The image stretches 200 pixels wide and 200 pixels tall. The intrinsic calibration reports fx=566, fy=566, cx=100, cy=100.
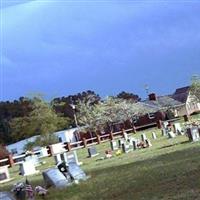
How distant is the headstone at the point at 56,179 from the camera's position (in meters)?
16.3

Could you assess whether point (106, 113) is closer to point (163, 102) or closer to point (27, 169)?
point (163, 102)

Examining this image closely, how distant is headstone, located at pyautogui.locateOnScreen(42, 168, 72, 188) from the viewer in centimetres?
1630

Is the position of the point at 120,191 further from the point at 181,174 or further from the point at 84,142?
the point at 84,142

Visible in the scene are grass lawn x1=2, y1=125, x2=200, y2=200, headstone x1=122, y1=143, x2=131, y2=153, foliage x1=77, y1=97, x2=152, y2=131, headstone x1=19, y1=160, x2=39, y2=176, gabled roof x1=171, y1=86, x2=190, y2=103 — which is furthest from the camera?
gabled roof x1=171, y1=86, x2=190, y2=103

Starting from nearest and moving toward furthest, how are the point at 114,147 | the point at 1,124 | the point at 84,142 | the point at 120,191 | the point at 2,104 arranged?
1. the point at 120,191
2. the point at 114,147
3. the point at 84,142
4. the point at 1,124
5. the point at 2,104

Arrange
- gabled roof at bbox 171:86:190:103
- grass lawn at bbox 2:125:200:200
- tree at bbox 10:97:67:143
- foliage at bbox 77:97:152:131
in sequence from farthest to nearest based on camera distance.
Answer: gabled roof at bbox 171:86:190:103 → foliage at bbox 77:97:152:131 → tree at bbox 10:97:67:143 → grass lawn at bbox 2:125:200:200

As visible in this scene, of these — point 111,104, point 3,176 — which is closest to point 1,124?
point 111,104

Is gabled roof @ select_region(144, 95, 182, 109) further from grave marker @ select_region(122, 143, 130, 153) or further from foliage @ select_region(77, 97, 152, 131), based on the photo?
grave marker @ select_region(122, 143, 130, 153)

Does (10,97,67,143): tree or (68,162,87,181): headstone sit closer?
(68,162,87,181): headstone

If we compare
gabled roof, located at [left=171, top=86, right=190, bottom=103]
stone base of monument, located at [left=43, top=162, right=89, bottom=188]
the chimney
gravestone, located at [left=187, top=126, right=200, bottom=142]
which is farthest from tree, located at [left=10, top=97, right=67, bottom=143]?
stone base of monument, located at [left=43, top=162, right=89, bottom=188]

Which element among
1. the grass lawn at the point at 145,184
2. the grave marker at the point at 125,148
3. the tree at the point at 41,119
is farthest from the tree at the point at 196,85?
the grass lawn at the point at 145,184

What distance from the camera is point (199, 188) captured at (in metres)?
11.0

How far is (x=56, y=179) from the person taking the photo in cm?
1644

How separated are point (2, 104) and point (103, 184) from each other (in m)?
102
